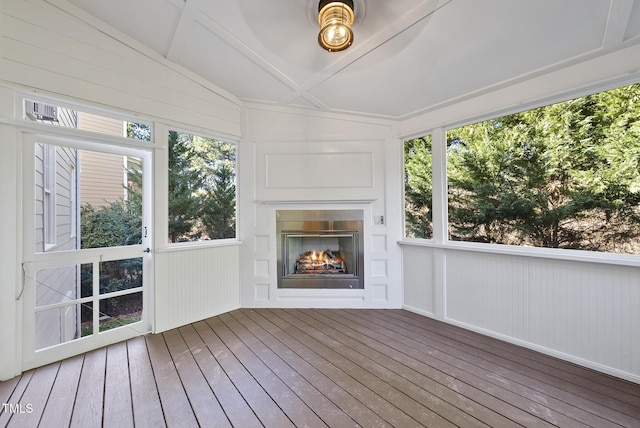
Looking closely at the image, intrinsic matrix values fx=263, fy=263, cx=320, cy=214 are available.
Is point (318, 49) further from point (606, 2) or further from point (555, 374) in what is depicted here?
point (555, 374)

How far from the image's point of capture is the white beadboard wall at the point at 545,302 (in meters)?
2.03

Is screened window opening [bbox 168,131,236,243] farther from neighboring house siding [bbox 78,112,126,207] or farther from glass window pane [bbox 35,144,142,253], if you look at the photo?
neighboring house siding [bbox 78,112,126,207]

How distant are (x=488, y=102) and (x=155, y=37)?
3.35 metres

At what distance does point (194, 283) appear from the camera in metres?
3.11

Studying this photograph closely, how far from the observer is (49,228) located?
234 cm

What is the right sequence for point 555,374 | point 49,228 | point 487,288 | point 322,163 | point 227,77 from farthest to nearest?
1. point 322,163
2. point 227,77
3. point 487,288
4. point 49,228
5. point 555,374

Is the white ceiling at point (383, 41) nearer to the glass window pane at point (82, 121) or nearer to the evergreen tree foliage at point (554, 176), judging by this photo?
the evergreen tree foliage at point (554, 176)

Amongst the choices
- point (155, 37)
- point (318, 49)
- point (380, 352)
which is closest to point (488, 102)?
point (318, 49)

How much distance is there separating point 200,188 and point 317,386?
2513 millimetres

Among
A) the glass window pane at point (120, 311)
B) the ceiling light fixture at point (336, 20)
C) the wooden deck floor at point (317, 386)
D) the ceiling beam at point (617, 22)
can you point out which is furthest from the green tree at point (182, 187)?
the ceiling beam at point (617, 22)

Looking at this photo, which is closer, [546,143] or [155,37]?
[546,143]

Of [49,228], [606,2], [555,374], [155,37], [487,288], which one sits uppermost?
[155,37]

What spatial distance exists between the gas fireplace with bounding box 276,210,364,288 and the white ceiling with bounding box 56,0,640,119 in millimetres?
1475

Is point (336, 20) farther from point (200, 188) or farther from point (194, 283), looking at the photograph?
point (194, 283)
